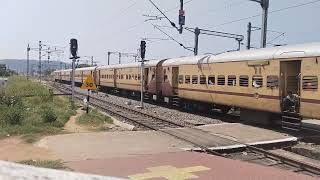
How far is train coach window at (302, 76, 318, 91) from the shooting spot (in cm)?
1444

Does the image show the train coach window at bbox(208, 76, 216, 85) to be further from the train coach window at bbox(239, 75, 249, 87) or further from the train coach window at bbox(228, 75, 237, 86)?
the train coach window at bbox(239, 75, 249, 87)

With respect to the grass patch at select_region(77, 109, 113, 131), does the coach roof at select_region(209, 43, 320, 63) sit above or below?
above

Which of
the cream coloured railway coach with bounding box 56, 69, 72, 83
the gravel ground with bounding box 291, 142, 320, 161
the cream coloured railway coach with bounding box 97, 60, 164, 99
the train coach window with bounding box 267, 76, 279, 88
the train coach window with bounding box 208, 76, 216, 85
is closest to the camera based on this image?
the gravel ground with bounding box 291, 142, 320, 161

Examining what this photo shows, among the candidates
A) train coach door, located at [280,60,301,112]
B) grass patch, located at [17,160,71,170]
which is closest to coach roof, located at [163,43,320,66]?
train coach door, located at [280,60,301,112]

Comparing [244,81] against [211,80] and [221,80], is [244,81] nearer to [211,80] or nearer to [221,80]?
[221,80]

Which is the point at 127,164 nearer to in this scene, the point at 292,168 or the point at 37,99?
the point at 292,168

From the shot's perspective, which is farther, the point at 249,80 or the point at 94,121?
the point at 94,121

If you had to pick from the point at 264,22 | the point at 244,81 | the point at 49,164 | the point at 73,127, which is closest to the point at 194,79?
the point at 264,22

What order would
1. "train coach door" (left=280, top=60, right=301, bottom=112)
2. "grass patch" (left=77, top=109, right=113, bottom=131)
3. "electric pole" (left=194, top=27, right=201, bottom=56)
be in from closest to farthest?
"train coach door" (left=280, top=60, right=301, bottom=112), "grass patch" (left=77, top=109, right=113, bottom=131), "electric pole" (left=194, top=27, right=201, bottom=56)

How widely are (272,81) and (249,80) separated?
1.64 meters

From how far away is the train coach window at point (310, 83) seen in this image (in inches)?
568

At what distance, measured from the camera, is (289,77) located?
1603cm

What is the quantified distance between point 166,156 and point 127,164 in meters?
1.35

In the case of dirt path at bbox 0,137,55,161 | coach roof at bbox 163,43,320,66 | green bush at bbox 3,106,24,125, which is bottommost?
dirt path at bbox 0,137,55,161
